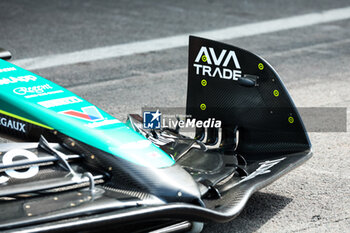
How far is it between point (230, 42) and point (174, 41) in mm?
732

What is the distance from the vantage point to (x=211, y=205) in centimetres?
327

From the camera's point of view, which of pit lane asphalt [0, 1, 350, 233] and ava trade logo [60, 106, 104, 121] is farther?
pit lane asphalt [0, 1, 350, 233]

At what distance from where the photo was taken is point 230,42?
8.38 metres

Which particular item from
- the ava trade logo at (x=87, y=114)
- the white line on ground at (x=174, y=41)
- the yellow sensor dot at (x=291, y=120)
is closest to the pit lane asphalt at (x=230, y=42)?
the white line on ground at (x=174, y=41)

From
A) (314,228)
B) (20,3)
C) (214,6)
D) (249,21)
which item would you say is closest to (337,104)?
(314,228)

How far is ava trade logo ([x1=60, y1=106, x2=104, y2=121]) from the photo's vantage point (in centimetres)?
356

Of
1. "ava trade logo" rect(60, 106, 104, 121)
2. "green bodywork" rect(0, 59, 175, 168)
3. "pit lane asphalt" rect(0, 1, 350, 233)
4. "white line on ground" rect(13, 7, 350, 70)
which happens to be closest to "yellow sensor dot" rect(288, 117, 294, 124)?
"pit lane asphalt" rect(0, 1, 350, 233)

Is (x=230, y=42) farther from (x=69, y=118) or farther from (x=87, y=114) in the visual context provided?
(x=69, y=118)

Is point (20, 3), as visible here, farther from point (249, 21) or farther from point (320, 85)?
point (320, 85)

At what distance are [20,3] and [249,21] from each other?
13.4 ft

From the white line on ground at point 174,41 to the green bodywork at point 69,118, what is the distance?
338cm

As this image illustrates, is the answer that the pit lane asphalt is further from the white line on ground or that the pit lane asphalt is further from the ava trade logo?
the ava trade logo

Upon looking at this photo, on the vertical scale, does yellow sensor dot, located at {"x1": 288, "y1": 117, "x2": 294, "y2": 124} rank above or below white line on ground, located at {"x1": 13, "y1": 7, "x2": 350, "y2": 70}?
above

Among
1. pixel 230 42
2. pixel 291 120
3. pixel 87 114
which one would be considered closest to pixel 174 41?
pixel 230 42
